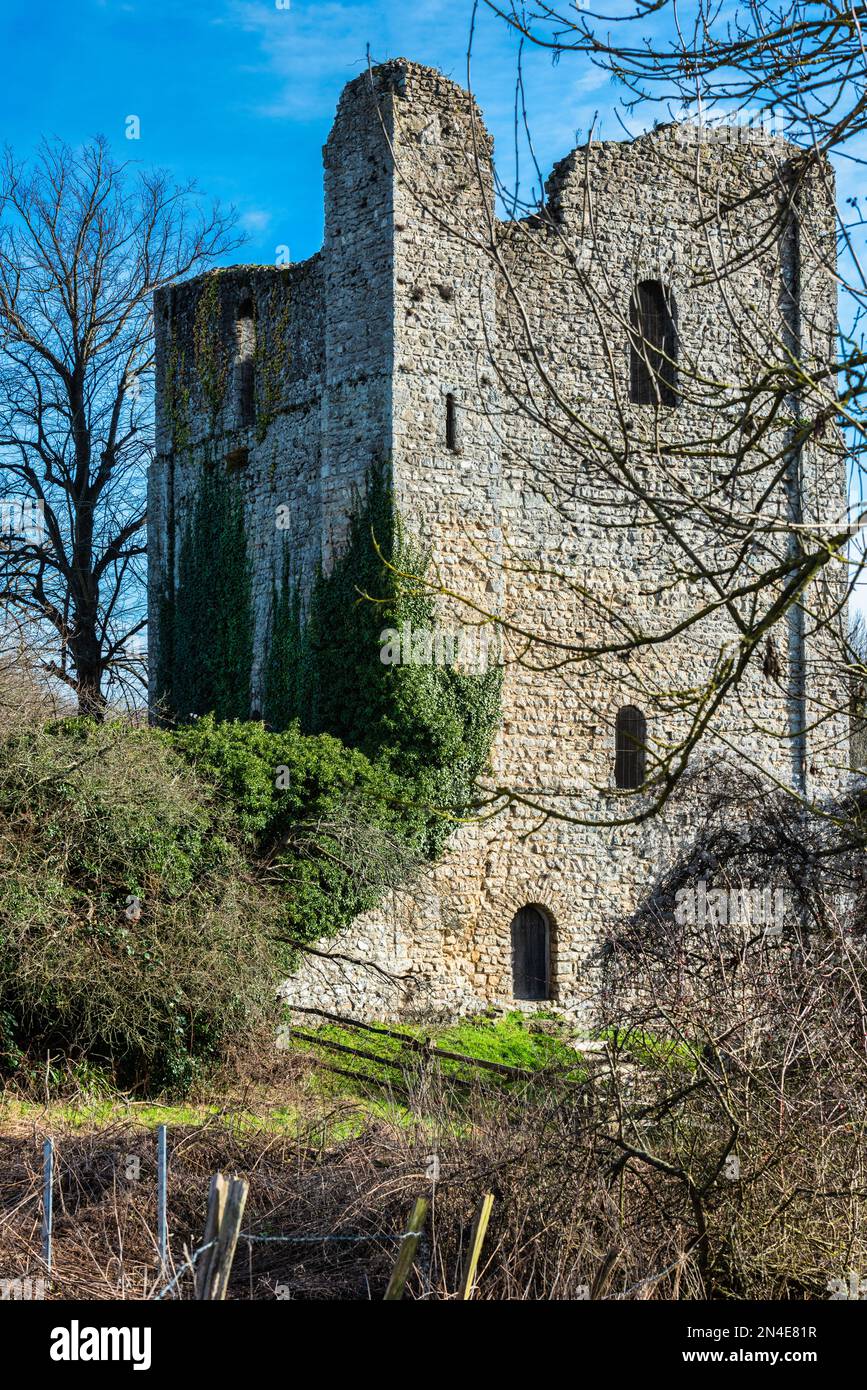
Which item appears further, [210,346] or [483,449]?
Answer: [210,346]

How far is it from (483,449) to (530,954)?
6244 millimetres

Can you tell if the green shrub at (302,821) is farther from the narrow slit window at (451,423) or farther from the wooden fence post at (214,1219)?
the wooden fence post at (214,1219)

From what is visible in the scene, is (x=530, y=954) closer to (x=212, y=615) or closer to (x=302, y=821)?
(x=302, y=821)

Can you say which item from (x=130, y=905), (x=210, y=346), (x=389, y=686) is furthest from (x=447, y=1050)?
(x=210, y=346)

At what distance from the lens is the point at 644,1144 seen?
22.3 ft

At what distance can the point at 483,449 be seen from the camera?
17.1m

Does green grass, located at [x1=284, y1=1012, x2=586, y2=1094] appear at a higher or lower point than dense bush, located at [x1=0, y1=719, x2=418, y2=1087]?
lower

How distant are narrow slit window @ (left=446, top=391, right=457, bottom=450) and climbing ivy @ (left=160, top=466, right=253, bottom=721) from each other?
375 cm

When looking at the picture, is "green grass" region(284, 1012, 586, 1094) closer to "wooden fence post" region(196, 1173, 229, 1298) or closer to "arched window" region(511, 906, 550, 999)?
"arched window" region(511, 906, 550, 999)

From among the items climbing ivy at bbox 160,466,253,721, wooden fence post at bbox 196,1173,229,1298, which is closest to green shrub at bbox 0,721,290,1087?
climbing ivy at bbox 160,466,253,721

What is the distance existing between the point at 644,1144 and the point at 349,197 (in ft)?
43.8

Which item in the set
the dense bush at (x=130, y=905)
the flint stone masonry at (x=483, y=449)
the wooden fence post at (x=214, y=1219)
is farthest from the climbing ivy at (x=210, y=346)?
the wooden fence post at (x=214, y=1219)

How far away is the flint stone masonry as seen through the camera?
1653 cm
